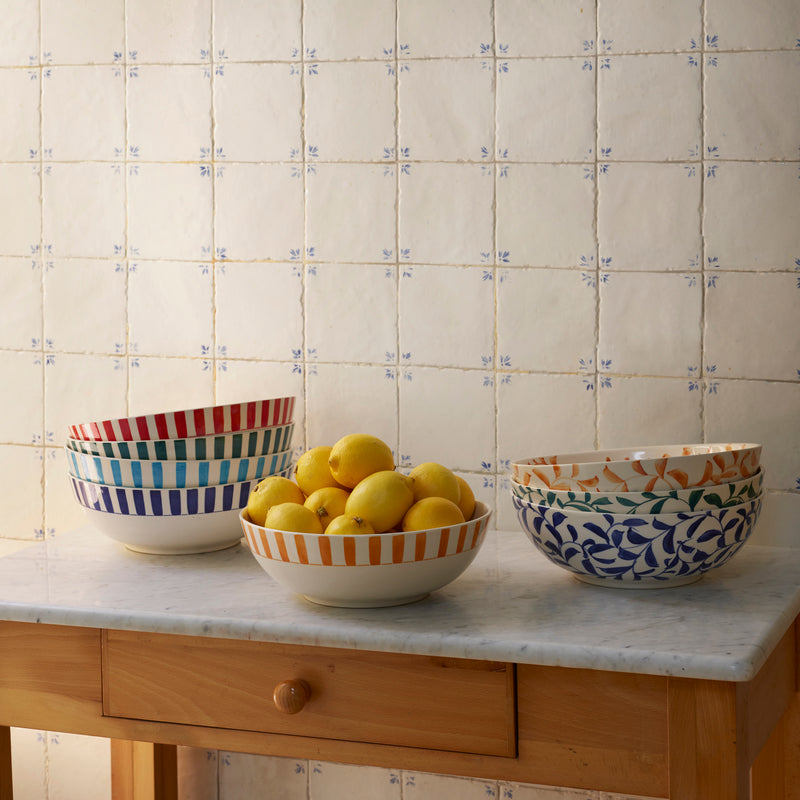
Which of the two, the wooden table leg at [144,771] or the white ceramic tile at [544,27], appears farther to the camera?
the wooden table leg at [144,771]

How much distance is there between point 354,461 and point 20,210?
2.97 ft

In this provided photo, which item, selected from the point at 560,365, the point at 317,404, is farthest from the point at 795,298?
the point at 317,404

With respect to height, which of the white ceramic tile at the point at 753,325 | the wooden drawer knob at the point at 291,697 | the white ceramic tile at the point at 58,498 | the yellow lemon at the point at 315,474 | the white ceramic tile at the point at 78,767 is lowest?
the white ceramic tile at the point at 78,767

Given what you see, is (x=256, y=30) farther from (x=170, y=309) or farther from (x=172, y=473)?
(x=172, y=473)

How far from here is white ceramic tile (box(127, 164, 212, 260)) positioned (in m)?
1.58

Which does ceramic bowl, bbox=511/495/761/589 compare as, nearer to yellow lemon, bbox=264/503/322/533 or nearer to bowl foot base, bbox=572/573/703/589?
bowl foot base, bbox=572/573/703/589

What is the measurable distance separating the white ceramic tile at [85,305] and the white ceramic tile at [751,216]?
0.96m

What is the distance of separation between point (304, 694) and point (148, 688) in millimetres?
200

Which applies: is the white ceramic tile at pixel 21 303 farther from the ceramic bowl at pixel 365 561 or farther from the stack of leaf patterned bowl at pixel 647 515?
the stack of leaf patterned bowl at pixel 647 515

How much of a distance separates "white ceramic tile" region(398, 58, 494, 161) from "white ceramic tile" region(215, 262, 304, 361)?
11.2 inches

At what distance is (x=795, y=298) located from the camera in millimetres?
1340

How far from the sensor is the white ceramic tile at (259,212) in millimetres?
1543

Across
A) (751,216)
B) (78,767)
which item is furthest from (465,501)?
(78,767)

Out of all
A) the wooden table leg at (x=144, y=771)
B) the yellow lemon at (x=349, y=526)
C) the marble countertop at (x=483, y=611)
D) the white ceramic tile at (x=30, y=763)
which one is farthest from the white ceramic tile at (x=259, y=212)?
the white ceramic tile at (x=30, y=763)
